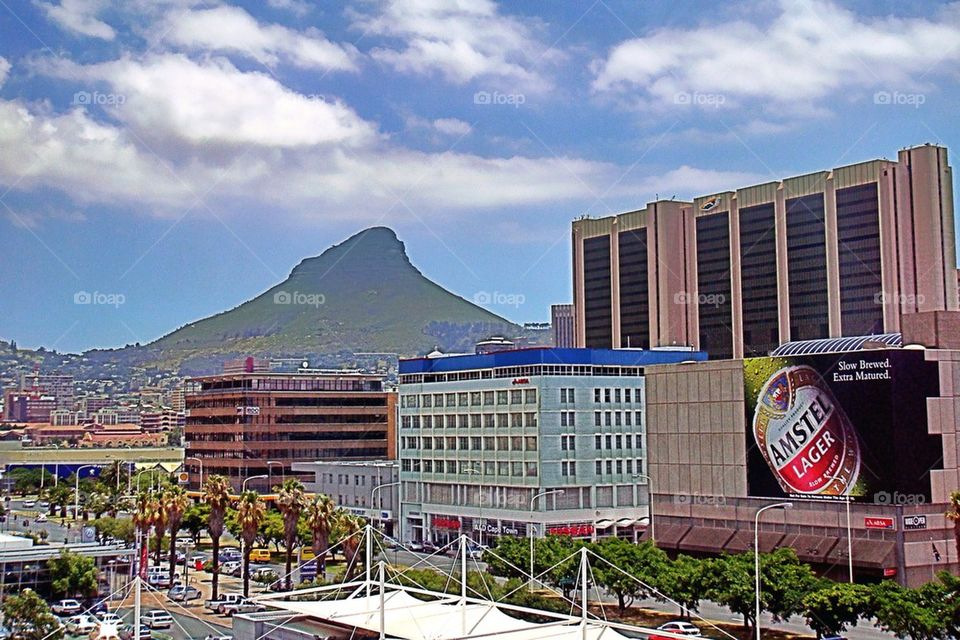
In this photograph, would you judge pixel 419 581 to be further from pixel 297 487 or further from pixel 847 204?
pixel 847 204

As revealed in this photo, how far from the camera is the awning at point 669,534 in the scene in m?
80.8

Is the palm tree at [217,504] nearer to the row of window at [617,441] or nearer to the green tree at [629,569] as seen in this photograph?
the green tree at [629,569]

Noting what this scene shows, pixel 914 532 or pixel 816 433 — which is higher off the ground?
pixel 816 433

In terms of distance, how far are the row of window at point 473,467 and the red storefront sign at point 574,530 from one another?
4.96 meters

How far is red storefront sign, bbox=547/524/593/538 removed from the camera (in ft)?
302

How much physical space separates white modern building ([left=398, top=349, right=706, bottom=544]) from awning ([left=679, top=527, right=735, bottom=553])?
14630 mm

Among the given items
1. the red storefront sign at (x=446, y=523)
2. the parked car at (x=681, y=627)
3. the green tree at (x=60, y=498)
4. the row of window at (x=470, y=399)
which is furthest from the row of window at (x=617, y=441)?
the green tree at (x=60, y=498)

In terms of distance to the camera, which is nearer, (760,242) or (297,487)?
(297,487)

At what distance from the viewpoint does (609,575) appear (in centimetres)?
6238

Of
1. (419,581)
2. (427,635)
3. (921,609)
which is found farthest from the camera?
(419,581)

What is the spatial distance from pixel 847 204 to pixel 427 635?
13382cm

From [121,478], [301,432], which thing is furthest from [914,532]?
[121,478]

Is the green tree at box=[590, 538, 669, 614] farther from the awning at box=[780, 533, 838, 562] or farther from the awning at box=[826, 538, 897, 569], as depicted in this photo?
the awning at box=[826, 538, 897, 569]

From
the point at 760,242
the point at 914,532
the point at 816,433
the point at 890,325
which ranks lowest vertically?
the point at 914,532
